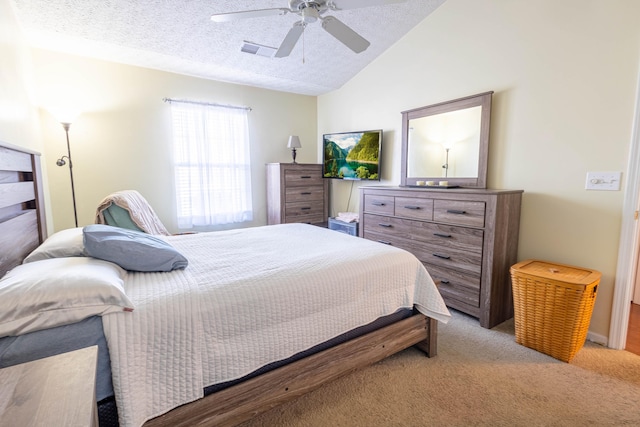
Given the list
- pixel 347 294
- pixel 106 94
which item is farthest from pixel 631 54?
pixel 106 94

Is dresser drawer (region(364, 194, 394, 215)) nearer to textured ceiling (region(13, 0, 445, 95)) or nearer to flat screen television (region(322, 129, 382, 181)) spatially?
flat screen television (region(322, 129, 382, 181))

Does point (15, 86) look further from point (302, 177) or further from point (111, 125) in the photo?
point (302, 177)

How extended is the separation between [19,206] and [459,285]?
3122mm

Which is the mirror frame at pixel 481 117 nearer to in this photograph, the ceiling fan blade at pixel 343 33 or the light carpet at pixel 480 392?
the ceiling fan blade at pixel 343 33

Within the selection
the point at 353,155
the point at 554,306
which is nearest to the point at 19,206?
the point at 353,155

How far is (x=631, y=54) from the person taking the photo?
6.26 ft

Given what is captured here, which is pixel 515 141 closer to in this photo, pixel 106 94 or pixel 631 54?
pixel 631 54

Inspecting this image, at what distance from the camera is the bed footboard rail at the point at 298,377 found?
4.01 feet

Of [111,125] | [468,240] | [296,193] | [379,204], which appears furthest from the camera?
[296,193]

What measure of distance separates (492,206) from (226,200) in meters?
3.19

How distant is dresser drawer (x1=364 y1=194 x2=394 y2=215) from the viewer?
3033 mm

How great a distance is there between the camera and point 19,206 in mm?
1718

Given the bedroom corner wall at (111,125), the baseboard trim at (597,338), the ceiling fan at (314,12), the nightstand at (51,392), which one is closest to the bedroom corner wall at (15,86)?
the bedroom corner wall at (111,125)

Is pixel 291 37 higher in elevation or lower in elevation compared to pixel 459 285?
higher
